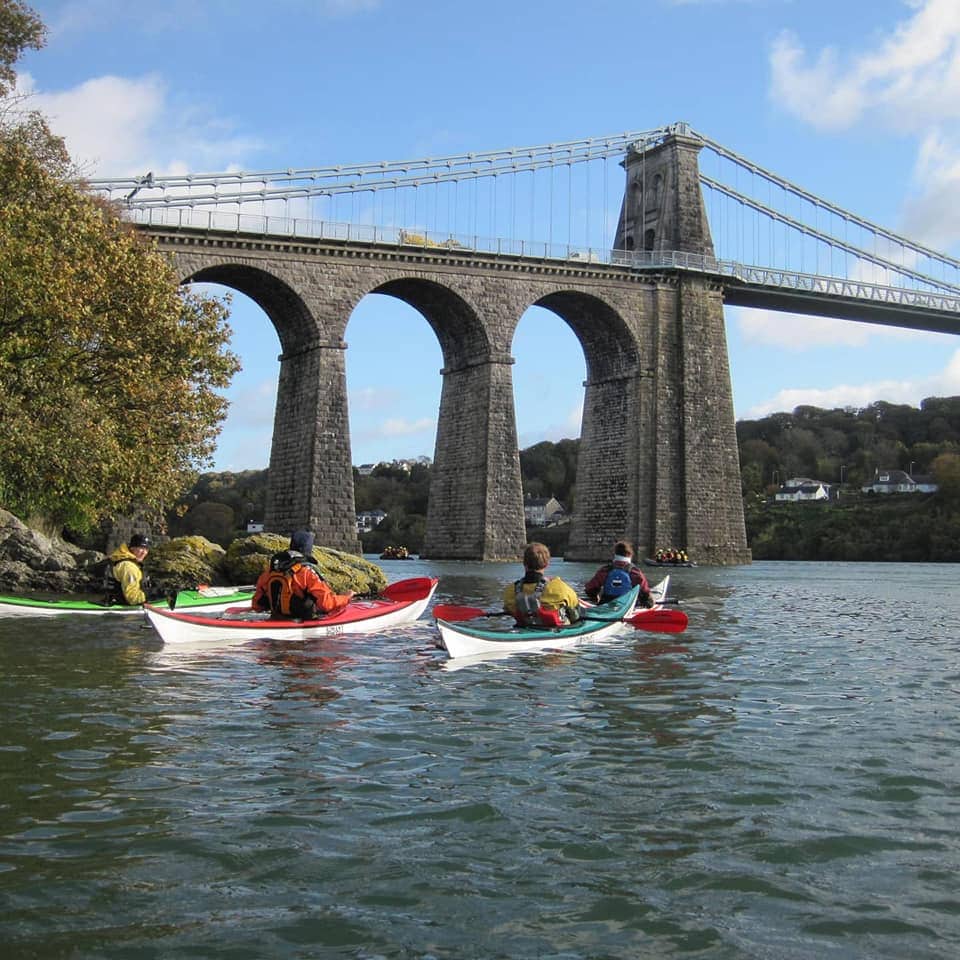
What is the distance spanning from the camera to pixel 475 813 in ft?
20.5

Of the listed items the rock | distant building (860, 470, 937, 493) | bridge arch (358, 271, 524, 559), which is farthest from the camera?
distant building (860, 470, 937, 493)

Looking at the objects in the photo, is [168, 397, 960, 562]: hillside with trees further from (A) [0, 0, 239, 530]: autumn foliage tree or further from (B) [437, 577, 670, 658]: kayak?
(B) [437, 577, 670, 658]: kayak

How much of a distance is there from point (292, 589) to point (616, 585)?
4.72m

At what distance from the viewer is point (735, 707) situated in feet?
33.0

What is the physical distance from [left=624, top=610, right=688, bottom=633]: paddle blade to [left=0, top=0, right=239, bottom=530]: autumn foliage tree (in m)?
10.6

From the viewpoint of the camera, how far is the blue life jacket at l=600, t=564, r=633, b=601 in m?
16.1

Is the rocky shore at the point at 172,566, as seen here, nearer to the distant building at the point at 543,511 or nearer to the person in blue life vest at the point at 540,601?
the person in blue life vest at the point at 540,601

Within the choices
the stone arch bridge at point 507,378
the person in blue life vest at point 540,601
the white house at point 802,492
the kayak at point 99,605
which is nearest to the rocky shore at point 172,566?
the kayak at point 99,605

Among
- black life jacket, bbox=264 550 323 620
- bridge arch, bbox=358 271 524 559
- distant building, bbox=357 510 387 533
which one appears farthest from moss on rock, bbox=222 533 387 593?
distant building, bbox=357 510 387 533

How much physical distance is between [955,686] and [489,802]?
718cm

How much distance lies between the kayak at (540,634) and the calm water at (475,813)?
1.27ft

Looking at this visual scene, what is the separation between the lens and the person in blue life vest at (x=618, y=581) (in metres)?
16.1

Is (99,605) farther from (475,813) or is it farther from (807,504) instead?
(807,504)

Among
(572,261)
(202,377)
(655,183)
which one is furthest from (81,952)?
(655,183)
